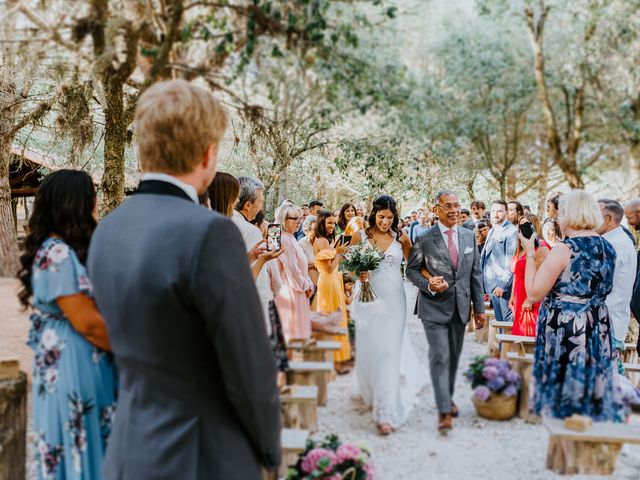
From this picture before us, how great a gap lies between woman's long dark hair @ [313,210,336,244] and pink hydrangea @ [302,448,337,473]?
48.5 inches

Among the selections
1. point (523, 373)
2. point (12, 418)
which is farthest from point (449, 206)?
point (12, 418)

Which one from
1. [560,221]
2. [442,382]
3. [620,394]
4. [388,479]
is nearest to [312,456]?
[388,479]

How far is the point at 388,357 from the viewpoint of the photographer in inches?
94.7

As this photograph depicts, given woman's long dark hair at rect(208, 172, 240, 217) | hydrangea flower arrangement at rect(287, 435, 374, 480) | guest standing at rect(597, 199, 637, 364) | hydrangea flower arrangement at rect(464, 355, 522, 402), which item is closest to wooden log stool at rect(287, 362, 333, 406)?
hydrangea flower arrangement at rect(287, 435, 374, 480)

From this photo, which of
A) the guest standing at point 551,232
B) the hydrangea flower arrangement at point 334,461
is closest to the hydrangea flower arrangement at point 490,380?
the hydrangea flower arrangement at point 334,461

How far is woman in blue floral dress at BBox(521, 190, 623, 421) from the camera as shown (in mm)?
2895

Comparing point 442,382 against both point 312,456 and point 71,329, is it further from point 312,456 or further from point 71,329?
point 71,329

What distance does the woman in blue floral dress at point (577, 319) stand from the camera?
9.50ft

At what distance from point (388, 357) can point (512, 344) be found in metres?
0.65

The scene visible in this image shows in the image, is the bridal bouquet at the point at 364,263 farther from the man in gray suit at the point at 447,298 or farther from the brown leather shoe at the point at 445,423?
the brown leather shoe at the point at 445,423

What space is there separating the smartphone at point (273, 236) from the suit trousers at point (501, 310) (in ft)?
3.47

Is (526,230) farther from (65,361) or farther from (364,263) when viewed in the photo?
(65,361)

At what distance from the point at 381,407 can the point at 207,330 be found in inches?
50.0

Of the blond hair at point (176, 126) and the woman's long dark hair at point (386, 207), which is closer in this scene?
the blond hair at point (176, 126)
